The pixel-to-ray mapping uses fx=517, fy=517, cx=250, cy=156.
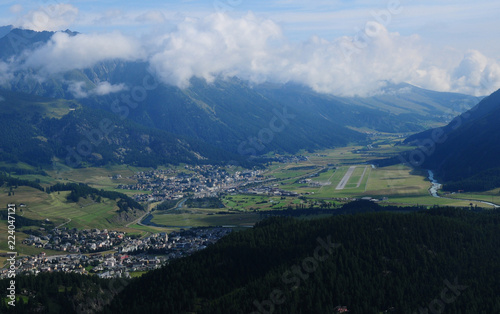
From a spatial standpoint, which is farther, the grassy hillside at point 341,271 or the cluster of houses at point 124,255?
the cluster of houses at point 124,255

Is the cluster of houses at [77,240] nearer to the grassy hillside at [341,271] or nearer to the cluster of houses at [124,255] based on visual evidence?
the cluster of houses at [124,255]

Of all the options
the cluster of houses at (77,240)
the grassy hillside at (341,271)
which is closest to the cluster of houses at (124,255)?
the cluster of houses at (77,240)

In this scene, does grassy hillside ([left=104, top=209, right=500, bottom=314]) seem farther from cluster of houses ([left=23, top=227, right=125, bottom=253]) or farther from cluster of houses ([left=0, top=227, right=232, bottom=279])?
cluster of houses ([left=23, top=227, right=125, bottom=253])

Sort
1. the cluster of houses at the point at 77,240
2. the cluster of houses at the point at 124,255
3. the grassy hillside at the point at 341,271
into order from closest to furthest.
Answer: the grassy hillside at the point at 341,271 < the cluster of houses at the point at 124,255 < the cluster of houses at the point at 77,240

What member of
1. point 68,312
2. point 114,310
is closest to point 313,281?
point 114,310

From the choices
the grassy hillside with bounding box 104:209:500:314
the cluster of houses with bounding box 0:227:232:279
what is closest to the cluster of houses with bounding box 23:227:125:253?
the cluster of houses with bounding box 0:227:232:279

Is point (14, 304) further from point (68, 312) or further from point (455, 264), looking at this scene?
point (455, 264)

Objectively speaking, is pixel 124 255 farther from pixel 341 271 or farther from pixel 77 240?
pixel 341 271

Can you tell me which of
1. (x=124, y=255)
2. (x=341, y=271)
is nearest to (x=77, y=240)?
(x=124, y=255)
